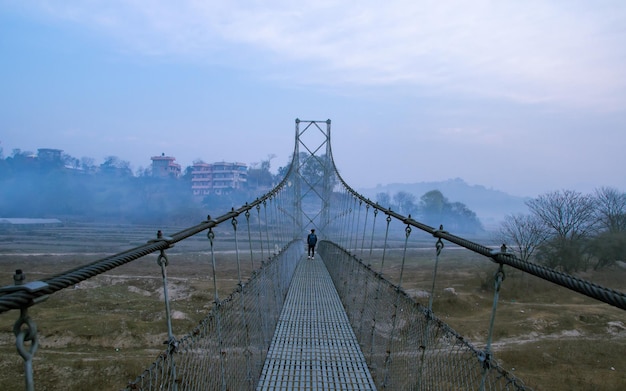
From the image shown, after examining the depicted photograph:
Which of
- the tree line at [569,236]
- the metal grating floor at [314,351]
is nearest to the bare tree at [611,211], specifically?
the tree line at [569,236]

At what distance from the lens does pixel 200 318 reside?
42.9 ft

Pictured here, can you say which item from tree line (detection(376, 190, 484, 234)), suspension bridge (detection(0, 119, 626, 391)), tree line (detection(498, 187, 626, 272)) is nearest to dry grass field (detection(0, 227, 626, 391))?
tree line (detection(498, 187, 626, 272))

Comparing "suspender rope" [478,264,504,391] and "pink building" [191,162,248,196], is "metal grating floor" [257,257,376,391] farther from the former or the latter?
"pink building" [191,162,248,196]

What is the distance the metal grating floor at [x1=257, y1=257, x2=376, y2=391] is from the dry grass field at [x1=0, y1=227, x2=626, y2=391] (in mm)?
6251

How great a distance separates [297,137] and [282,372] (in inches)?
441

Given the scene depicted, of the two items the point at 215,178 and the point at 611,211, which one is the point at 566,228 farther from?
the point at 215,178

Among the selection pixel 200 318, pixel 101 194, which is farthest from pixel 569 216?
pixel 101 194

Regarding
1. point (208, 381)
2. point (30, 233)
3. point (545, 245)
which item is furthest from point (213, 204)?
point (208, 381)

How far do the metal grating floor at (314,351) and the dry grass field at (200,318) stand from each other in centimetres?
625

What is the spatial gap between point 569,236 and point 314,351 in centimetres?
2232

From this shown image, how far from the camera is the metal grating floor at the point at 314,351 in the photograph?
113 inches

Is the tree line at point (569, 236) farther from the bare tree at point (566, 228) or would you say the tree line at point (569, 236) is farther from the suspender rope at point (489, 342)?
the suspender rope at point (489, 342)

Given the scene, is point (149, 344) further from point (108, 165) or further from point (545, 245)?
point (108, 165)

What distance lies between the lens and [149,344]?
11.1 metres
